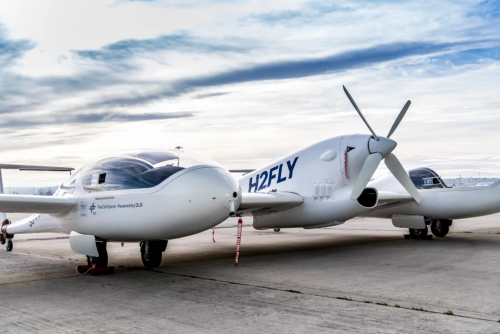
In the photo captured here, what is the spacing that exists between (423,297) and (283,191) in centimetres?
713

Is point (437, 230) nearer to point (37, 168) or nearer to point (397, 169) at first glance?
point (397, 169)

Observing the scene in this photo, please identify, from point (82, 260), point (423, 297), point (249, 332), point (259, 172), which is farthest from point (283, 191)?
point (249, 332)

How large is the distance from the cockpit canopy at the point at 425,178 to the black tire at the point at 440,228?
5.06 ft

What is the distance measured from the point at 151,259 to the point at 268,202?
337 centimetres

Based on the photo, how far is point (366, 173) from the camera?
41.8 ft

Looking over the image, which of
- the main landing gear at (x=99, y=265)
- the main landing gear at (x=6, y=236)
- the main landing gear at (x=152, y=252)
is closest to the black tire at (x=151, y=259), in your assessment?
the main landing gear at (x=152, y=252)

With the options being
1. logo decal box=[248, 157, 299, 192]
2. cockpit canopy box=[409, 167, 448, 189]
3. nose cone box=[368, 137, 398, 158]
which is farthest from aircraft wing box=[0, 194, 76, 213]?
cockpit canopy box=[409, 167, 448, 189]

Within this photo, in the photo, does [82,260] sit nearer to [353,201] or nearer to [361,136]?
[353,201]

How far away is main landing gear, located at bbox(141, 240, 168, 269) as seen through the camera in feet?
33.4

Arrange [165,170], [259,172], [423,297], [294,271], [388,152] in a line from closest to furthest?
[423,297] < [165,170] < [294,271] < [388,152] < [259,172]

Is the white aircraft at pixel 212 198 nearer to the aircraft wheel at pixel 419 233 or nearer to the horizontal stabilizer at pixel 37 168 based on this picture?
the aircraft wheel at pixel 419 233

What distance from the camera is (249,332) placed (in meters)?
5.30

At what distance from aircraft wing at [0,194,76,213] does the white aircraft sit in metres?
0.02

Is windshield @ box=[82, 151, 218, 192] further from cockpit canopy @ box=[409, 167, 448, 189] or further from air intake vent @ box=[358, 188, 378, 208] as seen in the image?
cockpit canopy @ box=[409, 167, 448, 189]
